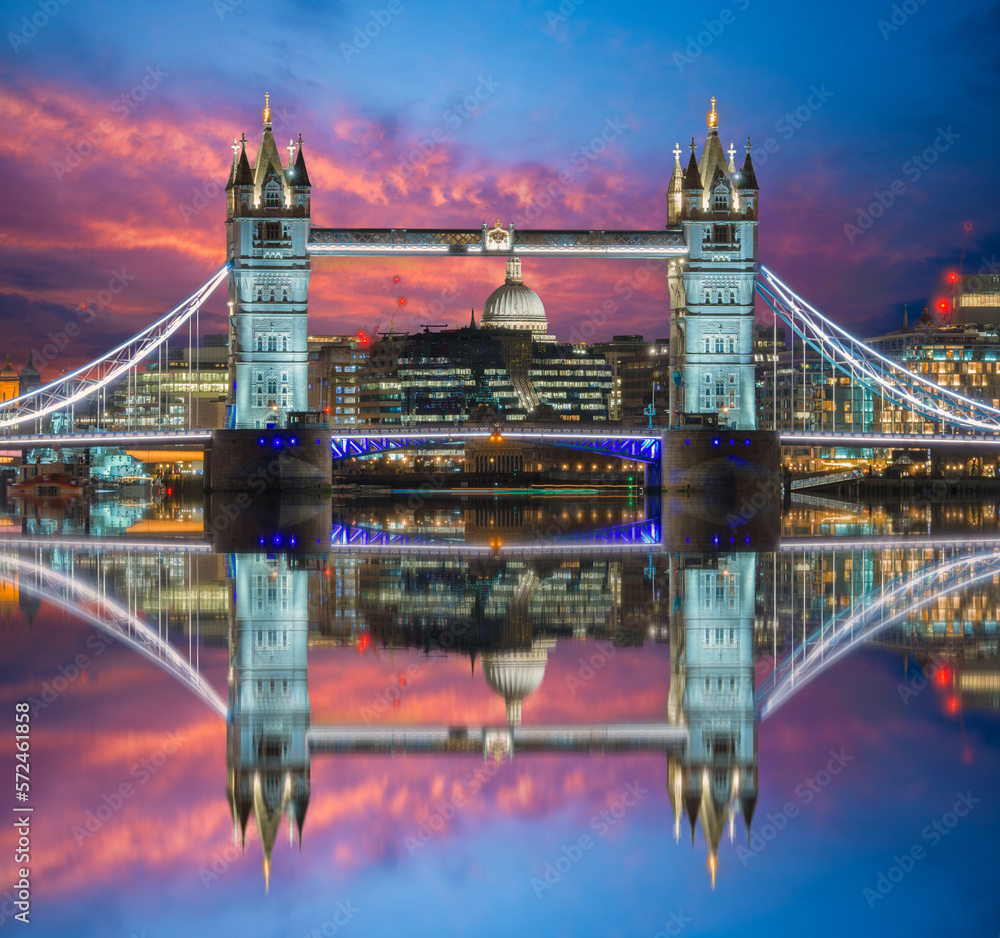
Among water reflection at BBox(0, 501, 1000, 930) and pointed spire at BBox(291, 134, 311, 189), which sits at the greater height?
pointed spire at BBox(291, 134, 311, 189)

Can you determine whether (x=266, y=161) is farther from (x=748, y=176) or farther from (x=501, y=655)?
(x=501, y=655)

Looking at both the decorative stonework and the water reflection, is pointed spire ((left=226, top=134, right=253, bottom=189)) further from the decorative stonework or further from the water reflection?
the water reflection

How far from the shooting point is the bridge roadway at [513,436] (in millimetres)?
75188

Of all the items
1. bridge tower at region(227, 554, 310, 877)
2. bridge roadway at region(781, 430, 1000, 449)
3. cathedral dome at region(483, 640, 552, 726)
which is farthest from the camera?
bridge roadway at region(781, 430, 1000, 449)

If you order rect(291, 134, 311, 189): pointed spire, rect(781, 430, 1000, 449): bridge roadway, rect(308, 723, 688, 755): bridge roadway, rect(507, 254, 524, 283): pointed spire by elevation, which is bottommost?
rect(308, 723, 688, 755): bridge roadway

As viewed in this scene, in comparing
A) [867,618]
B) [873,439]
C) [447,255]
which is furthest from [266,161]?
[867,618]

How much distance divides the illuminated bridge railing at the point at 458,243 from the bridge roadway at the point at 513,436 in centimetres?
1067

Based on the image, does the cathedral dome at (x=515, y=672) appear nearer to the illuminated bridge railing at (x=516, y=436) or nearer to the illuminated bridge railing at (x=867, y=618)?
the illuminated bridge railing at (x=867, y=618)

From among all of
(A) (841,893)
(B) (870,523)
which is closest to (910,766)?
(A) (841,893)

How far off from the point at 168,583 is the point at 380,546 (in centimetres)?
1317

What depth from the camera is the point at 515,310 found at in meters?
181

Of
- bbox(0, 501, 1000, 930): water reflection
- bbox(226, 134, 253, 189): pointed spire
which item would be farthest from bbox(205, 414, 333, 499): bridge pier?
bbox(0, 501, 1000, 930): water reflection

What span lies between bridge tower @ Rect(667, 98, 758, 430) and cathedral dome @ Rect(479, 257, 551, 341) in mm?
100412

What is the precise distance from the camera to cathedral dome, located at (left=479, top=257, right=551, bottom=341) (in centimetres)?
18088
